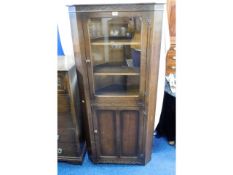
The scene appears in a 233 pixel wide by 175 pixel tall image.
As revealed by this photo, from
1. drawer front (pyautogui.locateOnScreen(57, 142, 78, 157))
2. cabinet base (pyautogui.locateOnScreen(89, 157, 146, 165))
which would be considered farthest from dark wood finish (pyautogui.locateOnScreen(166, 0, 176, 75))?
drawer front (pyautogui.locateOnScreen(57, 142, 78, 157))

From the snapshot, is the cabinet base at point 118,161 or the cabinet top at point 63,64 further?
the cabinet base at point 118,161

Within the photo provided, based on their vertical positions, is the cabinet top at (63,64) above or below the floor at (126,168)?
A: above

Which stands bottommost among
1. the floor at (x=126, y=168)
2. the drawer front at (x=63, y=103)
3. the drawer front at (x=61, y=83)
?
the floor at (x=126, y=168)

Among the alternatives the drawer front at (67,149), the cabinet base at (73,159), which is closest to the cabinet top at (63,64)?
the drawer front at (67,149)

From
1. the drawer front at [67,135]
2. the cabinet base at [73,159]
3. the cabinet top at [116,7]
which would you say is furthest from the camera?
the cabinet base at [73,159]

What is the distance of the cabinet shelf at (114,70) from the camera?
1.51 meters

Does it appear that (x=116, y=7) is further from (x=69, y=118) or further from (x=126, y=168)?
(x=126, y=168)

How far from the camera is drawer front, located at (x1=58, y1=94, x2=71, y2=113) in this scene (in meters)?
1.55

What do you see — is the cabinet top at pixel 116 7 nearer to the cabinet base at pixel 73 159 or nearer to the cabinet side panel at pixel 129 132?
the cabinet side panel at pixel 129 132

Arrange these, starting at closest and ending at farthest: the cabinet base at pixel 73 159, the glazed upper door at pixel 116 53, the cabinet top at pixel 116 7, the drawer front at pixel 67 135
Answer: the cabinet top at pixel 116 7 < the glazed upper door at pixel 116 53 < the drawer front at pixel 67 135 < the cabinet base at pixel 73 159

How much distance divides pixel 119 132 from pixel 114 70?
54 centimetres

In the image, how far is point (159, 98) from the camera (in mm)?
1764
